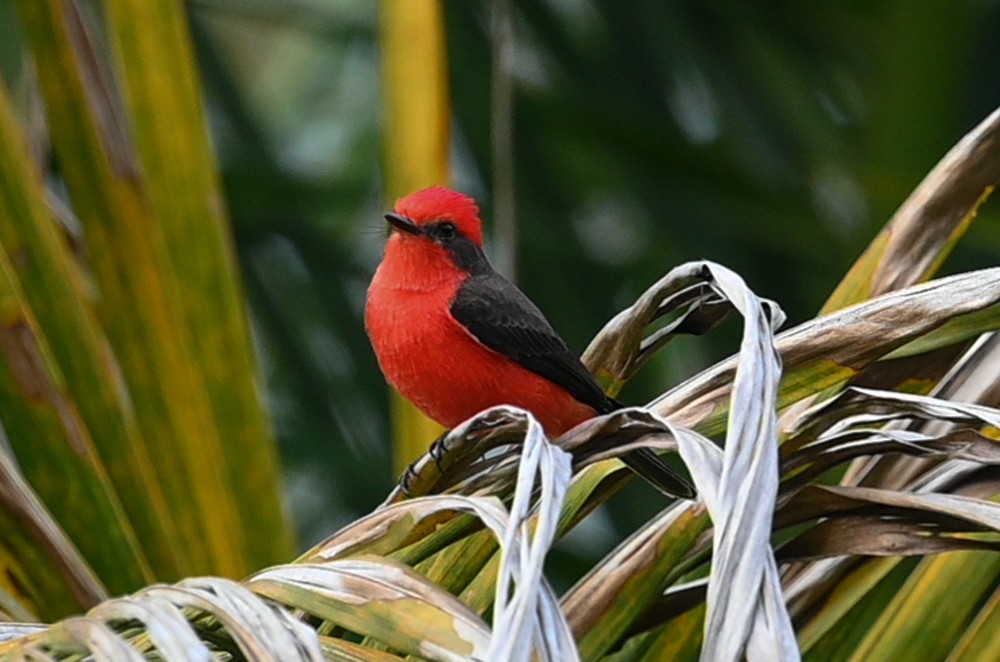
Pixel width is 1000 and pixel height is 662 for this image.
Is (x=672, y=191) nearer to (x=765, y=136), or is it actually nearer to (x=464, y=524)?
(x=765, y=136)

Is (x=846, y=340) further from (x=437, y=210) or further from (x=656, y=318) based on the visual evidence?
(x=437, y=210)

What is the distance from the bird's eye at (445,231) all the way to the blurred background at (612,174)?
16 cm

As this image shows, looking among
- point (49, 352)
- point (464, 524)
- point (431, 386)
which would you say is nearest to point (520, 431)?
point (464, 524)

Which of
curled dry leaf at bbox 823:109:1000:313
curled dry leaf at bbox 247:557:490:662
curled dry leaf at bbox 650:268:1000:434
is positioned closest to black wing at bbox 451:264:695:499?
curled dry leaf at bbox 823:109:1000:313

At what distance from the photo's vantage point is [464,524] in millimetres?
1397

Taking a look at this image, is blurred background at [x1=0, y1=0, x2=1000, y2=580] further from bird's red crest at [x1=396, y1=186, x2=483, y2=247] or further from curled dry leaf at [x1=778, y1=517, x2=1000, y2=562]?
curled dry leaf at [x1=778, y1=517, x2=1000, y2=562]

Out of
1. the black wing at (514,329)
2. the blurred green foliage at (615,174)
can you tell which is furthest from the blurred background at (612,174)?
the black wing at (514,329)

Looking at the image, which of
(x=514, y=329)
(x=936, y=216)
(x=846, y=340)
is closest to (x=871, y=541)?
(x=846, y=340)

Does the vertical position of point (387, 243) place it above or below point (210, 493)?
above

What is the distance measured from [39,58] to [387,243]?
0.97 m

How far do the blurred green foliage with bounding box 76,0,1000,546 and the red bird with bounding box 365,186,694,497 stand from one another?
40cm

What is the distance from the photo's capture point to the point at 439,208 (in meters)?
3.12

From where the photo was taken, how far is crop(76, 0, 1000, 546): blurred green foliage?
3305 millimetres

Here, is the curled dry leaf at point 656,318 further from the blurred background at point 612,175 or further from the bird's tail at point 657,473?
the blurred background at point 612,175
